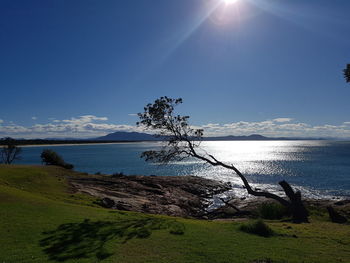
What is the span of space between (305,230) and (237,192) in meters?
51.6

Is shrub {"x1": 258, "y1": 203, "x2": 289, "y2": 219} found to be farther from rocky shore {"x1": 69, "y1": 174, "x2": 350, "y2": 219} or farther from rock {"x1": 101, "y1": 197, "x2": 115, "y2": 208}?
rock {"x1": 101, "y1": 197, "x2": 115, "y2": 208}

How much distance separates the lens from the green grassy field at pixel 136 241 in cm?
1264

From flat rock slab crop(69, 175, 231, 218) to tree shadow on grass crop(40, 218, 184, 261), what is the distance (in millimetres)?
14864

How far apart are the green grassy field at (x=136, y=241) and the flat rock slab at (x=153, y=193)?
14.4m

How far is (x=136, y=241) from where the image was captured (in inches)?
588

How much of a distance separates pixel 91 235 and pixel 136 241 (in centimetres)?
280

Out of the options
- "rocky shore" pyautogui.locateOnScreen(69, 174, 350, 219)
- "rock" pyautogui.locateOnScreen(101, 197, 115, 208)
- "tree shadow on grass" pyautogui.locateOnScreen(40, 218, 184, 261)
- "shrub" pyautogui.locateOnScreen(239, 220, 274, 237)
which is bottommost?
"rocky shore" pyautogui.locateOnScreen(69, 174, 350, 219)

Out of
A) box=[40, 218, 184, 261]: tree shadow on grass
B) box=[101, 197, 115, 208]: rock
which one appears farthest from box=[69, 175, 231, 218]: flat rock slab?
box=[40, 218, 184, 261]: tree shadow on grass

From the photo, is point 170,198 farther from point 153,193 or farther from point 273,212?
point 273,212

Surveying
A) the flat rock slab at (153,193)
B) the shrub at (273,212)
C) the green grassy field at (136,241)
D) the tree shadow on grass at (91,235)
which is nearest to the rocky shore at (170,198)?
the flat rock slab at (153,193)

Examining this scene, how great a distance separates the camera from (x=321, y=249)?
14.9 meters

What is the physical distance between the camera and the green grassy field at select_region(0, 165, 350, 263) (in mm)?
12641

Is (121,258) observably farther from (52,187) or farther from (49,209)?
(52,187)

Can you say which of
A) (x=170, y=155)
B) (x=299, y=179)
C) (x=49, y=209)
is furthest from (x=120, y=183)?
(x=299, y=179)
